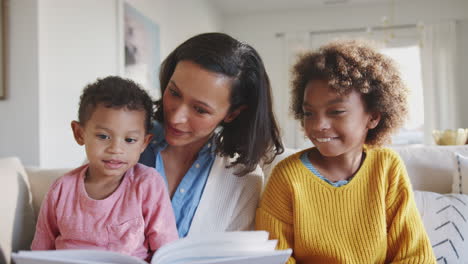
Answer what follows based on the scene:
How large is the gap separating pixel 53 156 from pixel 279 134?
5.49ft

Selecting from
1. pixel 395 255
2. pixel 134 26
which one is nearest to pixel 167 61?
pixel 395 255

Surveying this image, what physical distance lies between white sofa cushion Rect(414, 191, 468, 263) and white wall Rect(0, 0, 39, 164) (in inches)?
81.5

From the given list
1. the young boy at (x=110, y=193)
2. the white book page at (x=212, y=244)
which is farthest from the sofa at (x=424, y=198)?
the white book page at (x=212, y=244)

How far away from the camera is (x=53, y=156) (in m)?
2.42

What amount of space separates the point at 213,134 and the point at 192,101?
0.28 m

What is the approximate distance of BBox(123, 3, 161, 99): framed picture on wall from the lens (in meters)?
3.24

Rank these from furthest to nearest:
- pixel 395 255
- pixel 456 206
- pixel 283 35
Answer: pixel 283 35
pixel 456 206
pixel 395 255

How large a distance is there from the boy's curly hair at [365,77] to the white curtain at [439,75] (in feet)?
15.0

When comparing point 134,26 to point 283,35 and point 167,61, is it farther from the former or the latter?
point 283,35

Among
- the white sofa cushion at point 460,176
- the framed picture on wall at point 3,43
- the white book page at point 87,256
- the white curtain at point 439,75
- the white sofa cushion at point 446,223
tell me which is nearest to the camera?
the white book page at point 87,256

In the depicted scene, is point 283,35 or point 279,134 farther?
point 283,35

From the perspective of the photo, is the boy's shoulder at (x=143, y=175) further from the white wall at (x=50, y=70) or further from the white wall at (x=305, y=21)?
the white wall at (x=305, y=21)

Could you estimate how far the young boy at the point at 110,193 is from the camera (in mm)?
963

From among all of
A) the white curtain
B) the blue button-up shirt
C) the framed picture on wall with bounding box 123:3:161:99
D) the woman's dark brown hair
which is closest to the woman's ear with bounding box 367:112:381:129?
the woman's dark brown hair
